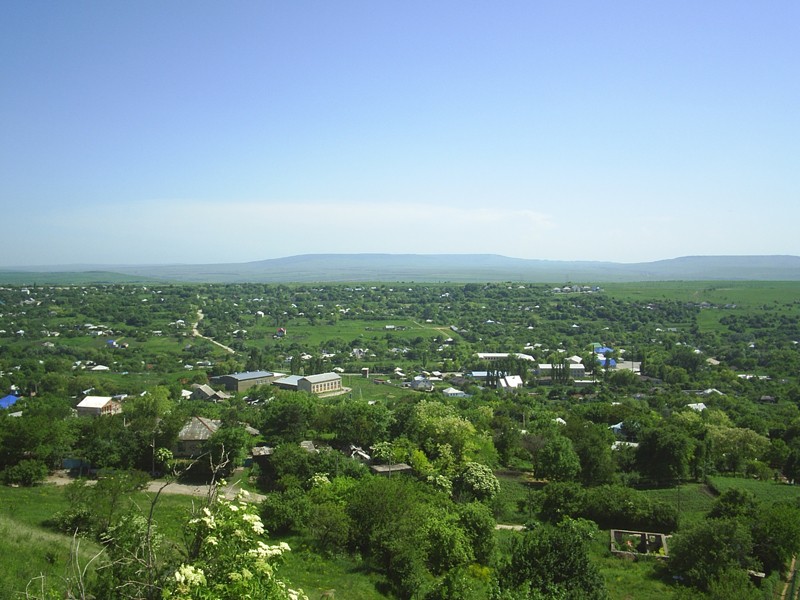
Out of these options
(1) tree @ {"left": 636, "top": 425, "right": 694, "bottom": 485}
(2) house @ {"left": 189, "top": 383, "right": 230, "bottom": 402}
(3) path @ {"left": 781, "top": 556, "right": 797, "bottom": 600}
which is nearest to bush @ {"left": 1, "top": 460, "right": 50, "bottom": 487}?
(2) house @ {"left": 189, "top": 383, "right": 230, "bottom": 402}

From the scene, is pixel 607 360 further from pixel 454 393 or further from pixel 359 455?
pixel 359 455

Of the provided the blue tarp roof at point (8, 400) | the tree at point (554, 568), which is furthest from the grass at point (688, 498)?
the blue tarp roof at point (8, 400)

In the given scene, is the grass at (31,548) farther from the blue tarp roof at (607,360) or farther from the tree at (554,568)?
the blue tarp roof at (607,360)

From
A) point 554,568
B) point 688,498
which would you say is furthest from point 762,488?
point 554,568

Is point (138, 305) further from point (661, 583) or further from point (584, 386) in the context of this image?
point (661, 583)

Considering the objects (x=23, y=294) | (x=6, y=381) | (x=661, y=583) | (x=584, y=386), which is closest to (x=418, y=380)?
(x=584, y=386)

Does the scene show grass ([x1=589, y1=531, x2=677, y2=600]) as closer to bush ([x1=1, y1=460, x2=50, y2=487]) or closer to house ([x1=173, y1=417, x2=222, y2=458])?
house ([x1=173, y1=417, x2=222, y2=458])

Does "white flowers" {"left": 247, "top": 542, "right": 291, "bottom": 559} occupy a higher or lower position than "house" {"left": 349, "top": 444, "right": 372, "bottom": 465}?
higher

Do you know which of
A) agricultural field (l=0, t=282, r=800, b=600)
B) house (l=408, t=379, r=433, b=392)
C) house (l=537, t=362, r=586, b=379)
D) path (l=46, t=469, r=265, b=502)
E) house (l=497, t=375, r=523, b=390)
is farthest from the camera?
house (l=537, t=362, r=586, b=379)
